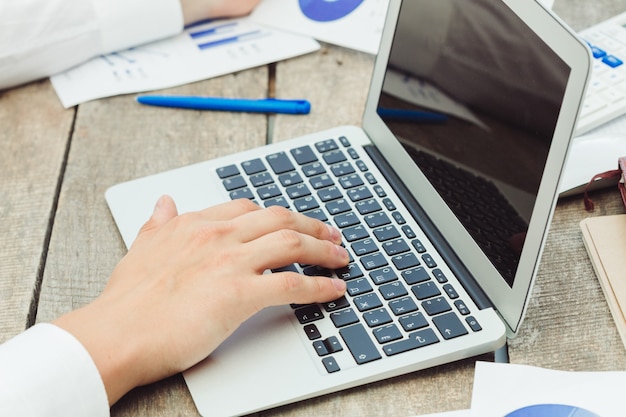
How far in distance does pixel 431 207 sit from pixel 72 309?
1.13ft

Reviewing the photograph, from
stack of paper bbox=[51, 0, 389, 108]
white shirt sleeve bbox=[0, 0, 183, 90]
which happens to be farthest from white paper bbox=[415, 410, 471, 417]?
white shirt sleeve bbox=[0, 0, 183, 90]

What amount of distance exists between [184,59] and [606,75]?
515 mm

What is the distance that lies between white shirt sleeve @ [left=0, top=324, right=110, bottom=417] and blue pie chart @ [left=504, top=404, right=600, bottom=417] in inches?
12.5

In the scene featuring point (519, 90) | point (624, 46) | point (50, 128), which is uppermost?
point (519, 90)

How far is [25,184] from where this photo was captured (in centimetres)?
85

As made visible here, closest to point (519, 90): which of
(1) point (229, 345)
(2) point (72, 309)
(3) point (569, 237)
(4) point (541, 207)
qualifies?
(4) point (541, 207)

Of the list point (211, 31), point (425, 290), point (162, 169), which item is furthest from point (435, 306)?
point (211, 31)

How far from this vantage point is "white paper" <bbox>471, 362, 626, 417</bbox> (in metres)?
0.61

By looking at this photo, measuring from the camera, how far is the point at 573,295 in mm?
719

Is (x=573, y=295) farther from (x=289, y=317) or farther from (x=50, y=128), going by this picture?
(x=50, y=128)

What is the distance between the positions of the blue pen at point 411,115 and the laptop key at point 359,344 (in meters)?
0.22

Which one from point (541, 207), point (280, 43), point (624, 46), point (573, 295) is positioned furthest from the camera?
point (280, 43)

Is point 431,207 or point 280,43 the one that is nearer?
point 431,207

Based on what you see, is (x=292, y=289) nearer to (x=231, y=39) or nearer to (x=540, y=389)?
(x=540, y=389)
